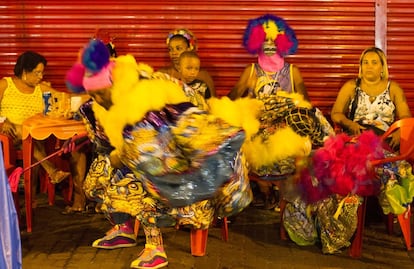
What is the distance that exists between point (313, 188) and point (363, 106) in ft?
4.45

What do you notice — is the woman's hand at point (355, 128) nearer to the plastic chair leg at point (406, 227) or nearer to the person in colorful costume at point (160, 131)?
the plastic chair leg at point (406, 227)

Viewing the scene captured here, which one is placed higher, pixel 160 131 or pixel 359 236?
pixel 160 131

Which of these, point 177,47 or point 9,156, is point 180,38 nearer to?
point 177,47

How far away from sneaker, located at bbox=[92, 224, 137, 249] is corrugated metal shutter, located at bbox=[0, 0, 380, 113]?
7.64 ft

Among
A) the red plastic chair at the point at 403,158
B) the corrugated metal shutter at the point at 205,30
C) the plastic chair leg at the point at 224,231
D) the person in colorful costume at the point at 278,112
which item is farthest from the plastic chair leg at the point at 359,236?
the corrugated metal shutter at the point at 205,30

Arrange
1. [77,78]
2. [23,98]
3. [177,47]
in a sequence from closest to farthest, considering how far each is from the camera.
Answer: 1. [77,78]
2. [23,98]
3. [177,47]

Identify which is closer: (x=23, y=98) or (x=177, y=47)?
(x=23, y=98)

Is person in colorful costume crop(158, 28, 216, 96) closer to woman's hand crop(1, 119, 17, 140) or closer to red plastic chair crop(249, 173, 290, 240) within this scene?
red plastic chair crop(249, 173, 290, 240)

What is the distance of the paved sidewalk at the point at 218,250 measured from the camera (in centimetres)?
578

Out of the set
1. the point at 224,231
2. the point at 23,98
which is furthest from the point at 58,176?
the point at 224,231

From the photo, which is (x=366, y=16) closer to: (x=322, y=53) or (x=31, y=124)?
(x=322, y=53)

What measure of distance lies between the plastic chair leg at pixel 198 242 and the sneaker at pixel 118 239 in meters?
0.57

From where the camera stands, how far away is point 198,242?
5875 mm

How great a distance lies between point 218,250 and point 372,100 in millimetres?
2023
